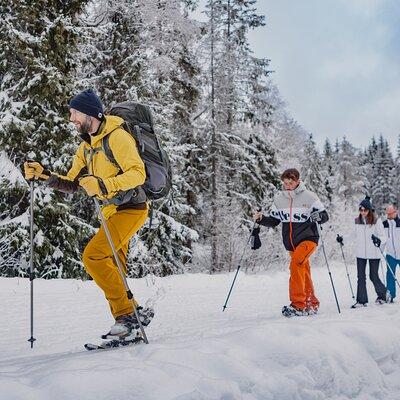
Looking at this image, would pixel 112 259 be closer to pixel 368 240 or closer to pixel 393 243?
pixel 368 240

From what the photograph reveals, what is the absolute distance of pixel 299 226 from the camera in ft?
24.3

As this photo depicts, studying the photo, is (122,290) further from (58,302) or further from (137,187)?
(58,302)

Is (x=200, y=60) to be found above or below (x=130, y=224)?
above

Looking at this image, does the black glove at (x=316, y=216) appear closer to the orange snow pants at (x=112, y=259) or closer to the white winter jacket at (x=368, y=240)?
the white winter jacket at (x=368, y=240)

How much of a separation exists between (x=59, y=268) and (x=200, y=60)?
12687mm

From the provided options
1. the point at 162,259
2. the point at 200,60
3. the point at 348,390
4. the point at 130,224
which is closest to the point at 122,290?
the point at 130,224

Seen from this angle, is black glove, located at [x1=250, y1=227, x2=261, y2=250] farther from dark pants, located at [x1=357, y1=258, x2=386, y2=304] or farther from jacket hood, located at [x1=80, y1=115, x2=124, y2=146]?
jacket hood, located at [x1=80, y1=115, x2=124, y2=146]

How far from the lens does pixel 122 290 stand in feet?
14.7

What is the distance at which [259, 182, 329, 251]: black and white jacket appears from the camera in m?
7.39

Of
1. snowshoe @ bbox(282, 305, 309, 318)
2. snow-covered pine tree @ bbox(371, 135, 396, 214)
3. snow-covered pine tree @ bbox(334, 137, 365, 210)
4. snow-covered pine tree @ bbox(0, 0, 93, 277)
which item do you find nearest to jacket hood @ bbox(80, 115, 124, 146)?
snowshoe @ bbox(282, 305, 309, 318)

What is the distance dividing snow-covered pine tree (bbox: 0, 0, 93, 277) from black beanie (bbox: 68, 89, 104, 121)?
7.76 meters

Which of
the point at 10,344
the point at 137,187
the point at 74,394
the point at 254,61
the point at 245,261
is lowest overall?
the point at 245,261

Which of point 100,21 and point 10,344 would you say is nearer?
point 10,344

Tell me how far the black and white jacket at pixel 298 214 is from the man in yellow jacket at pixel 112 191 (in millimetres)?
3356
